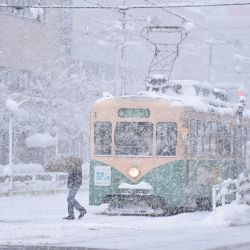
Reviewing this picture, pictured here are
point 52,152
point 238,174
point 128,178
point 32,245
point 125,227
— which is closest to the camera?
point 32,245

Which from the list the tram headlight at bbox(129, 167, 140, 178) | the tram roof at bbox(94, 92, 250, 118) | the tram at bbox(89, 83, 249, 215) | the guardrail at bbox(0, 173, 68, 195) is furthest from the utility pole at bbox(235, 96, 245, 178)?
the guardrail at bbox(0, 173, 68, 195)

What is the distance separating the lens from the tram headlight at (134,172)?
23750mm

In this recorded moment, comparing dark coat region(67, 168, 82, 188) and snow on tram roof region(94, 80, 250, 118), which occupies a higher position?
snow on tram roof region(94, 80, 250, 118)

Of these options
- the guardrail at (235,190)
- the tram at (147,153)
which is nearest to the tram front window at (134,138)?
the tram at (147,153)

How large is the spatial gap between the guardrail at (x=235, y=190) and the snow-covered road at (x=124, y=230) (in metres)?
0.76

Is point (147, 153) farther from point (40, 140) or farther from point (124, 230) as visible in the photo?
point (40, 140)

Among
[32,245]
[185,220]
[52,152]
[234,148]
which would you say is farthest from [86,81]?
[32,245]

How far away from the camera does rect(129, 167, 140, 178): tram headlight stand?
23750mm

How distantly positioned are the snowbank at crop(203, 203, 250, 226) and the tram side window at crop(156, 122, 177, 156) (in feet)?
9.01

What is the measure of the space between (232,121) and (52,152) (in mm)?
32110

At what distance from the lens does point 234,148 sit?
2716 centimetres

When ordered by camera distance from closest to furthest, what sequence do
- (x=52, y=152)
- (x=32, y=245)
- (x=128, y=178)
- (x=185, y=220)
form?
(x=32, y=245) → (x=185, y=220) → (x=128, y=178) → (x=52, y=152)

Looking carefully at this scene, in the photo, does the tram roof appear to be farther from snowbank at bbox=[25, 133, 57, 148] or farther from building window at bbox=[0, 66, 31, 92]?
building window at bbox=[0, 66, 31, 92]

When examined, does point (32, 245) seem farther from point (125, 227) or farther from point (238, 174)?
point (238, 174)
